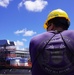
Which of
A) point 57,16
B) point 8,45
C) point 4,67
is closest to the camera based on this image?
point 57,16

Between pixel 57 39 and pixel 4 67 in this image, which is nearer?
pixel 57 39

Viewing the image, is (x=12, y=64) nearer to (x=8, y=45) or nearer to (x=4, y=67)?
(x=4, y=67)

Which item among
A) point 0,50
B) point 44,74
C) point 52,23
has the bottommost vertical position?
point 44,74

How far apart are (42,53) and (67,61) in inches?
→ 9.6

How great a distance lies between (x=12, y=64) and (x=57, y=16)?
26483 millimetres

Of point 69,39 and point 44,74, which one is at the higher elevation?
point 69,39

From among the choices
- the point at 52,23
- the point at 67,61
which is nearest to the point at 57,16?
the point at 52,23

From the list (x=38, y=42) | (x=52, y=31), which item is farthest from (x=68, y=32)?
(x=38, y=42)

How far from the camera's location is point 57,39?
8.13 feet

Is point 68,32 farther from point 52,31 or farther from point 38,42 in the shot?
point 38,42

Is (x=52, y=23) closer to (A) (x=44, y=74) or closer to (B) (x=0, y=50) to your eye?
(A) (x=44, y=74)

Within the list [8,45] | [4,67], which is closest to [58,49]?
[4,67]

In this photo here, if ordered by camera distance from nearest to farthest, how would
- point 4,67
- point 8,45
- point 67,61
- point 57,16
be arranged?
point 67,61
point 57,16
point 4,67
point 8,45

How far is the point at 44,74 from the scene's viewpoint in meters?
2.44
